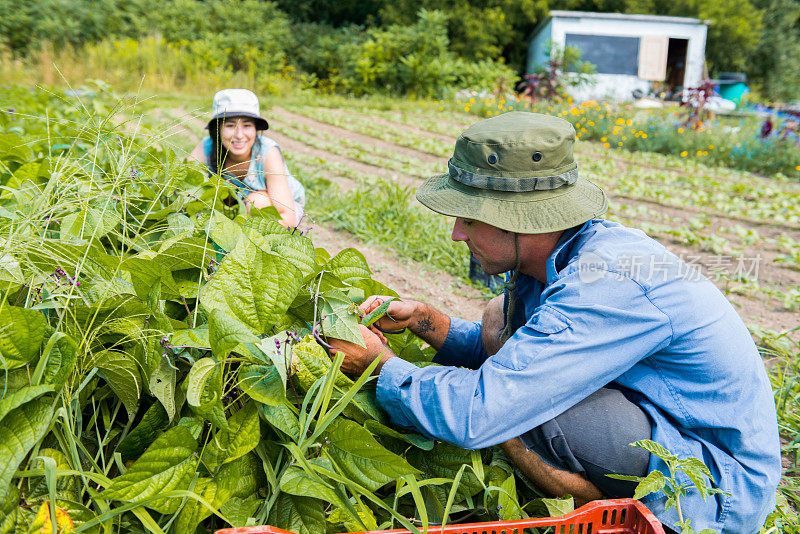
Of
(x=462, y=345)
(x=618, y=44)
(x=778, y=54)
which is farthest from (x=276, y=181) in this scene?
(x=778, y=54)

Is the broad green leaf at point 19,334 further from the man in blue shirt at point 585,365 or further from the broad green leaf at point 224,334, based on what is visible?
the man in blue shirt at point 585,365

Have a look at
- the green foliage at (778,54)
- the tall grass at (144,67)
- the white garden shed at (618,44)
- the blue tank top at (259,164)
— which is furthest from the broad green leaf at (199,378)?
the green foliage at (778,54)

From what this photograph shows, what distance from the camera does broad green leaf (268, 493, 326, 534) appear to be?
1.19 m

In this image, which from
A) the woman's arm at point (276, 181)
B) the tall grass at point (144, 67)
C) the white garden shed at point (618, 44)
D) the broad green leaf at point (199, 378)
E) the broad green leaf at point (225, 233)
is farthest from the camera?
the white garden shed at point (618, 44)

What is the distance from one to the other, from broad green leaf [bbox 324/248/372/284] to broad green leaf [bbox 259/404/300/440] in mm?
451

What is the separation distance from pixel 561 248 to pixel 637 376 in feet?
1.20

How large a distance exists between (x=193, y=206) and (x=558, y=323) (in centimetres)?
116

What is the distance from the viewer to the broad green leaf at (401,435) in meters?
1.35

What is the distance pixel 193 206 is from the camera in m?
1.83

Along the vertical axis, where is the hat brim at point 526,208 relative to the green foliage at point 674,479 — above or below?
above

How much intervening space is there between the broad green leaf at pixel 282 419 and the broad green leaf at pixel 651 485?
2.37 ft

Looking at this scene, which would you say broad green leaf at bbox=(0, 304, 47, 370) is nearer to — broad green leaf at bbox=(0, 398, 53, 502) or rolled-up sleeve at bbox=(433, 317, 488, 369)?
broad green leaf at bbox=(0, 398, 53, 502)

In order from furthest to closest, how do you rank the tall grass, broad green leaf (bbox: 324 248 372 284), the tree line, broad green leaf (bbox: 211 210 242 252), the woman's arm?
1. the tree line
2. the tall grass
3. the woman's arm
4. broad green leaf (bbox: 324 248 372 284)
5. broad green leaf (bbox: 211 210 242 252)

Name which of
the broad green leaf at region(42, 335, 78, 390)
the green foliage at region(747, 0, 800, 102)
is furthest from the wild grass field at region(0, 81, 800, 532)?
the green foliage at region(747, 0, 800, 102)
